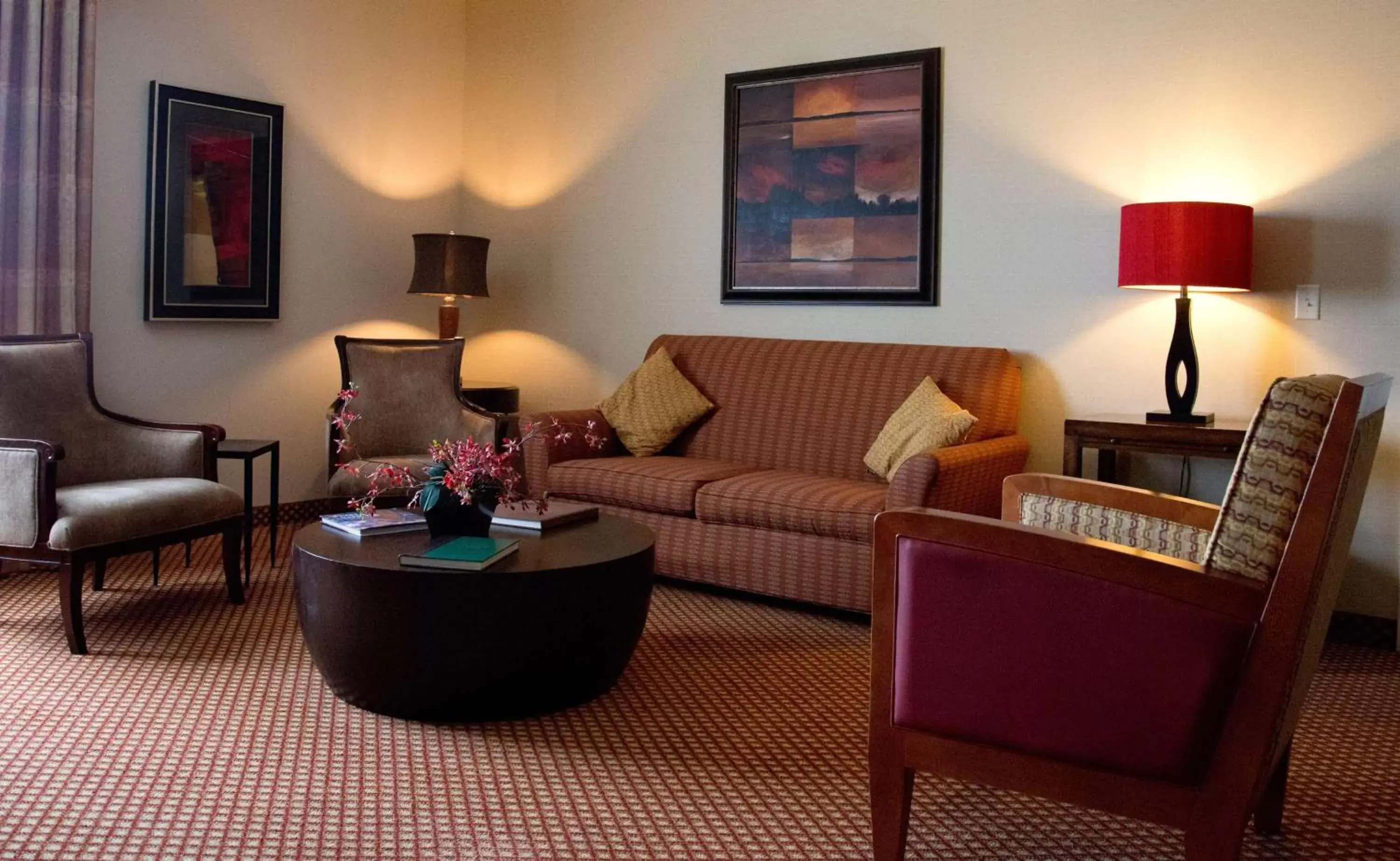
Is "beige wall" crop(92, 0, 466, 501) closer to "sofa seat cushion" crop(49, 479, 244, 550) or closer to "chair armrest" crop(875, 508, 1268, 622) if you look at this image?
"sofa seat cushion" crop(49, 479, 244, 550)

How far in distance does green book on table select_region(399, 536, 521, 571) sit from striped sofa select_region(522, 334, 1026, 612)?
133 cm

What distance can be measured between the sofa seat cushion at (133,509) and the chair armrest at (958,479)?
2.23m

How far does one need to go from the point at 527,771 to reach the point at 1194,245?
264cm

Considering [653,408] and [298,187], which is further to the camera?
[298,187]

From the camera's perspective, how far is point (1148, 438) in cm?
385

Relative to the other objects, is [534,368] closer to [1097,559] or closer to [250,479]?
[250,479]

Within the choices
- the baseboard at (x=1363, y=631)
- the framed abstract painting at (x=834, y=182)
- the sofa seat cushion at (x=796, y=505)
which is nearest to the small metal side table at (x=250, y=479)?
the sofa seat cushion at (x=796, y=505)

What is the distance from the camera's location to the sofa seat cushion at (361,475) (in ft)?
15.0

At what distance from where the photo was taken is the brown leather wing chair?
1.91 metres

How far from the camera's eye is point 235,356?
5.32 metres

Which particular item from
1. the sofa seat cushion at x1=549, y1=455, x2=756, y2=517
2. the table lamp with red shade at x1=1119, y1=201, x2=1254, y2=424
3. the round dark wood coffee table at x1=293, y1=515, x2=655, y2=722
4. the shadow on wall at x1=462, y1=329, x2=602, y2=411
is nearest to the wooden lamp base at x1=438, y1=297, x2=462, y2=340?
the shadow on wall at x1=462, y1=329, x2=602, y2=411

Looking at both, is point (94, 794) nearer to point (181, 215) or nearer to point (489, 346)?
point (181, 215)

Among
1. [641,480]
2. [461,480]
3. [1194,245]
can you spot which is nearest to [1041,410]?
[1194,245]

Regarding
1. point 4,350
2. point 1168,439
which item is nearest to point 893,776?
point 1168,439
